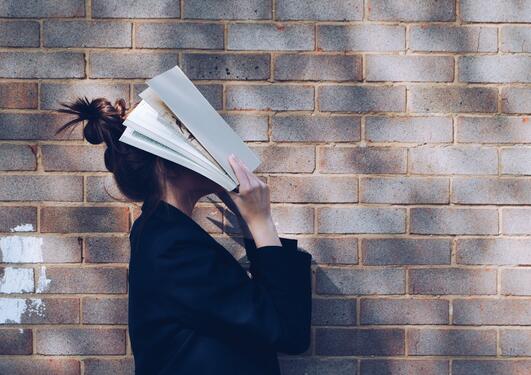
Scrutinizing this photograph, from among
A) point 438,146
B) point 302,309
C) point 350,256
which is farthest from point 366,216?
point 302,309

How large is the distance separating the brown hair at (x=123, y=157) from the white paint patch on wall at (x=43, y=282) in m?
0.68

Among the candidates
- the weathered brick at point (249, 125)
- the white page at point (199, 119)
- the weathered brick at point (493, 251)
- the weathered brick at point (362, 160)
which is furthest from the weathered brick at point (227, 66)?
the weathered brick at point (493, 251)

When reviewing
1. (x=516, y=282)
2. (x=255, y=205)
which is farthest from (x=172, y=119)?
(x=516, y=282)

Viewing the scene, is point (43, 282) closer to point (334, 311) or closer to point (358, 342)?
point (334, 311)

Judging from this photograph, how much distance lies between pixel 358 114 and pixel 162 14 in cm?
77

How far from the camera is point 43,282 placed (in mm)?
2508

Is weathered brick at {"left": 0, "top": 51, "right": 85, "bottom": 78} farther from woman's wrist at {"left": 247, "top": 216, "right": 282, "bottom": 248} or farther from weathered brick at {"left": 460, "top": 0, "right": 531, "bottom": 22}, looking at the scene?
weathered brick at {"left": 460, "top": 0, "right": 531, "bottom": 22}

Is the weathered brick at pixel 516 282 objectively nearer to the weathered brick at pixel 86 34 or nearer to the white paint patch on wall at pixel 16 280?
the weathered brick at pixel 86 34

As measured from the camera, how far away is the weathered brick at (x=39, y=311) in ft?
8.23

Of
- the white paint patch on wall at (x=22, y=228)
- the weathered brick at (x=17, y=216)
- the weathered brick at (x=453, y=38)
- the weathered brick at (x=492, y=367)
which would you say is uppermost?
the weathered brick at (x=453, y=38)

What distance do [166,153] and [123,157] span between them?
0.16 meters

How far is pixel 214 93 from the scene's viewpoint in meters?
2.49

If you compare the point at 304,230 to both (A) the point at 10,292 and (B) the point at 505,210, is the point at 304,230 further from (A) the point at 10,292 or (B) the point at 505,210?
(A) the point at 10,292

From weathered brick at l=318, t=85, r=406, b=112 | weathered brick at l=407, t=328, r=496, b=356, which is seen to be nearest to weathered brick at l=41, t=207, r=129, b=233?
weathered brick at l=318, t=85, r=406, b=112
